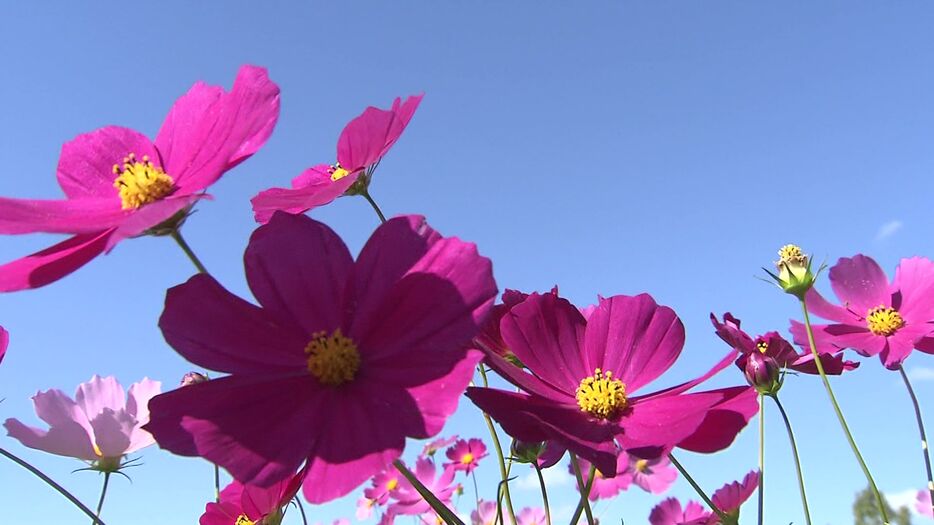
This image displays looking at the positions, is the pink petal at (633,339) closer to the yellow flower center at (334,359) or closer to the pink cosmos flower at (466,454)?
the yellow flower center at (334,359)

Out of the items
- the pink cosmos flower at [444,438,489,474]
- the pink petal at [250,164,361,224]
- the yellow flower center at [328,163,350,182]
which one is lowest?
the pink petal at [250,164,361,224]

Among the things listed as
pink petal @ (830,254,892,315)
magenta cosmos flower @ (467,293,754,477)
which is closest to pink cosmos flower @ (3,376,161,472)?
magenta cosmos flower @ (467,293,754,477)

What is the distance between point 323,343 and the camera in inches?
32.7

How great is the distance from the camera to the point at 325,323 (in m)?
0.85

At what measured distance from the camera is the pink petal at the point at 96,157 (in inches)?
40.9

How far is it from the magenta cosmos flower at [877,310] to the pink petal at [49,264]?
5.34ft

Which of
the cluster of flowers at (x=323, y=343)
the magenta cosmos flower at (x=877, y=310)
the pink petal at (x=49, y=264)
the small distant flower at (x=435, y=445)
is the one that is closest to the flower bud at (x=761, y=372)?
the cluster of flowers at (x=323, y=343)

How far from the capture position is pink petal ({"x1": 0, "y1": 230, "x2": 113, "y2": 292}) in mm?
750

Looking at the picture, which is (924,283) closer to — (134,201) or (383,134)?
(383,134)

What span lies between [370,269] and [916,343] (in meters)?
1.65

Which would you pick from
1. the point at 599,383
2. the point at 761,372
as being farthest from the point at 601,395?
the point at 761,372

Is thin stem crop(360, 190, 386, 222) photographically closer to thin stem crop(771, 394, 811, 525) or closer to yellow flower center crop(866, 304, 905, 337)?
thin stem crop(771, 394, 811, 525)

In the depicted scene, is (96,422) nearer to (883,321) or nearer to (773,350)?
(773,350)

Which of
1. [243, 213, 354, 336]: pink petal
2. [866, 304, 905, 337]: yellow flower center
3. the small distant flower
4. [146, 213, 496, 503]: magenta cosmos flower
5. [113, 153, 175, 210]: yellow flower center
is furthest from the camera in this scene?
the small distant flower
